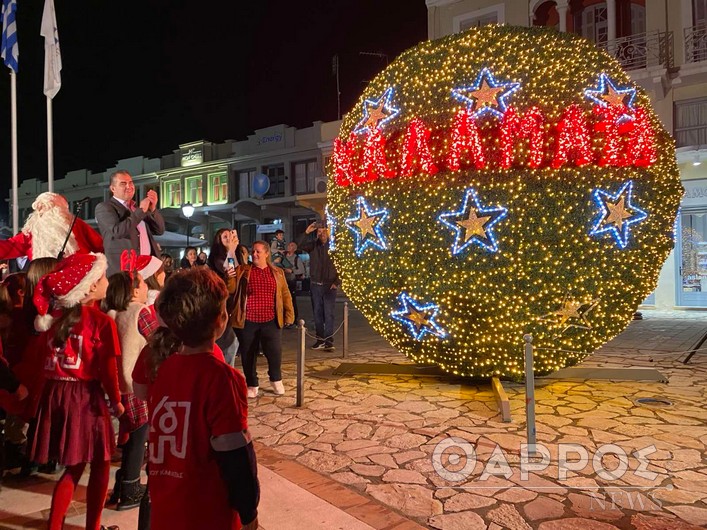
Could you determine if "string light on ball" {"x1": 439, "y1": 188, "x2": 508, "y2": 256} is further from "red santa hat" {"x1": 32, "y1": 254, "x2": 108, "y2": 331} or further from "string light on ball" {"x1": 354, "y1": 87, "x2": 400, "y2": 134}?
"red santa hat" {"x1": 32, "y1": 254, "x2": 108, "y2": 331}

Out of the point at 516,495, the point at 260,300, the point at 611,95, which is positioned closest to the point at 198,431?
the point at 516,495

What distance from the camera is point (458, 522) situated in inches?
134

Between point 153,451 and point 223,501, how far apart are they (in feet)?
1.09

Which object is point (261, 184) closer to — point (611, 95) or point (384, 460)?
point (611, 95)

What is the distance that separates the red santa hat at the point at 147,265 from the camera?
4555 millimetres

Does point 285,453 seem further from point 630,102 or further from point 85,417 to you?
point 630,102

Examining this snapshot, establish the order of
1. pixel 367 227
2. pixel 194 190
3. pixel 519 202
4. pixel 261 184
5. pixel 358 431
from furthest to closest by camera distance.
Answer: pixel 194 190 < pixel 261 184 < pixel 367 227 < pixel 519 202 < pixel 358 431

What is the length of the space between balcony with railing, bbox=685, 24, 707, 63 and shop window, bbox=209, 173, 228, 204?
76.6ft

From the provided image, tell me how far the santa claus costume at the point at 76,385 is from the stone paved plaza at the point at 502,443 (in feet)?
5.66

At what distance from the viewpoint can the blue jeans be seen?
9.89 m

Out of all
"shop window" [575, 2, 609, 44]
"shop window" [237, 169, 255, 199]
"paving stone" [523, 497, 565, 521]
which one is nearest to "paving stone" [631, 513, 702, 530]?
"paving stone" [523, 497, 565, 521]

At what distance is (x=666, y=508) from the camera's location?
3.50 metres

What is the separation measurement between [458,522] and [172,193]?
33.7 metres

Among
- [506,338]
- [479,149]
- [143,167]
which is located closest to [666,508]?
[506,338]
